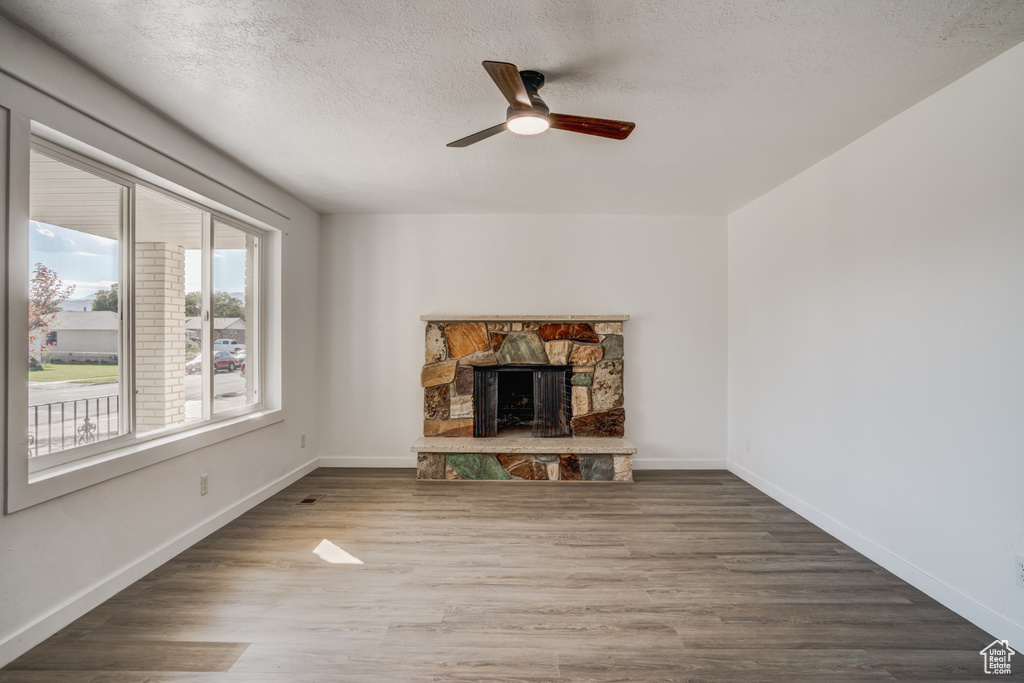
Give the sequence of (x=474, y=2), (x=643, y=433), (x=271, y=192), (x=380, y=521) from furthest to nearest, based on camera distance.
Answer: (x=643, y=433), (x=271, y=192), (x=380, y=521), (x=474, y=2)

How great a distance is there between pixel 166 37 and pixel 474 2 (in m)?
1.25

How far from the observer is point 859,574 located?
2.44 m

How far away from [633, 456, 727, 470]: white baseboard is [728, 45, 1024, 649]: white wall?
0.95m

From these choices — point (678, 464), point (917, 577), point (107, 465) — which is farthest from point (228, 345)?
point (917, 577)

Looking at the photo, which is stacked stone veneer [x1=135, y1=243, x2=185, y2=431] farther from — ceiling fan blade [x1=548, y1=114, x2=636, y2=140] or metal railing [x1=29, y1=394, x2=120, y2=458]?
ceiling fan blade [x1=548, y1=114, x2=636, y2=140]

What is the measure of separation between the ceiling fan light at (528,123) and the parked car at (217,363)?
2.52 meters

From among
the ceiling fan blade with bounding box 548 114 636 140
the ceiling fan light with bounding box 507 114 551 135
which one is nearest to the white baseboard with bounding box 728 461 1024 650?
the ceiling fan blade with bounding box 548 114 636 140

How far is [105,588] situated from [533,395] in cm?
318

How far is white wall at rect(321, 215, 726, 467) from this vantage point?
4.47 m

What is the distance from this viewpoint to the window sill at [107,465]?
1811mm

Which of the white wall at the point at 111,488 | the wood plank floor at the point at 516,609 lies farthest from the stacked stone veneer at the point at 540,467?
the white wall at the point at 111,488

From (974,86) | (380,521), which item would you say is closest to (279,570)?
(380,521)

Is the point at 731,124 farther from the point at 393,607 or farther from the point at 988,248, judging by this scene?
the point at 393,607

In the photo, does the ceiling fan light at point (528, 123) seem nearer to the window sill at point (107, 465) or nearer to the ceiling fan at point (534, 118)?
the ceiling fan at point (534, 118)
